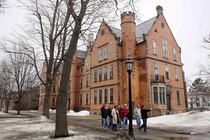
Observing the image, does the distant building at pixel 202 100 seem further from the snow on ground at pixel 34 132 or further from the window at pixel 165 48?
the snow on ground at pixel 34 132

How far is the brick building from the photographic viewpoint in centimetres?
2972

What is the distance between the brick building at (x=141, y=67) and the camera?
97.5ft

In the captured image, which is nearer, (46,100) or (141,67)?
(46,100)

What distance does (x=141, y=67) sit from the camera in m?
30.8

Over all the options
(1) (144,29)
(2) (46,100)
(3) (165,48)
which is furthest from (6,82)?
(3) (165,48)

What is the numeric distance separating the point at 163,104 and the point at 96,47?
15.7 metres

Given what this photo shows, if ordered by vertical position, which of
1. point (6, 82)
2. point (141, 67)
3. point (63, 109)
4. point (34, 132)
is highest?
point (141, 67)

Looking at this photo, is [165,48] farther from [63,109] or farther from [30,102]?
[30,102]

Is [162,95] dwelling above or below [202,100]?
above

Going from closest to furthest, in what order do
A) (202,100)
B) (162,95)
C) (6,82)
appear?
(162,95), (6,82), (202,100)

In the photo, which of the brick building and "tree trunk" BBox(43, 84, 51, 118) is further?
the brick building

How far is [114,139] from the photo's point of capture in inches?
386

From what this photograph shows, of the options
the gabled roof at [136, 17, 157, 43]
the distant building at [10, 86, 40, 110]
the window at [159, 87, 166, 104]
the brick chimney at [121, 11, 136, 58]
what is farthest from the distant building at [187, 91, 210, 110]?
the distant building at [10, 86, 40, 110]

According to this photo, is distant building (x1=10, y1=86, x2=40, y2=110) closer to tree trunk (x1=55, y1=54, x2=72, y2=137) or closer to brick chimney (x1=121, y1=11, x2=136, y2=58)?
brick chimney (x1=121, y1=11, x2=136, y2=58)
